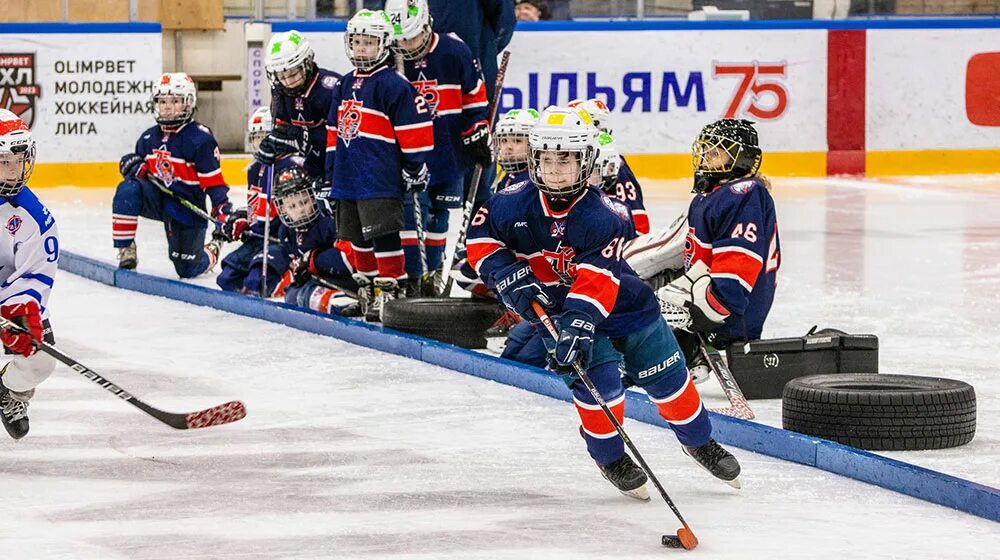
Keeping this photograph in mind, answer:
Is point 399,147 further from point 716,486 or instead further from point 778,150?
point 778,150

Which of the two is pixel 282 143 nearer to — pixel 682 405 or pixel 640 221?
pixel 640 221

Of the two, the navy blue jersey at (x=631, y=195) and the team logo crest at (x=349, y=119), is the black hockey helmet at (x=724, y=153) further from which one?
the team logo crest at (x=349, y=119)

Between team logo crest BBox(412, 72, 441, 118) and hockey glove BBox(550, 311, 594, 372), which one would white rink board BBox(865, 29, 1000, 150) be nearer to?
team logo crest BBox(412, 72, 441, 118)

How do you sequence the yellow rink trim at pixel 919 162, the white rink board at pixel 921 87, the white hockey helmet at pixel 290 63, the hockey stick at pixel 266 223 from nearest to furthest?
the white hockey helmet at pixel 290 63 < the hockey stick at pixel 266 223 < the white rink board at pixel 921 87 < the yellow rink trim at pixel 919 162

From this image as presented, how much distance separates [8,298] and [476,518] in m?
1.51

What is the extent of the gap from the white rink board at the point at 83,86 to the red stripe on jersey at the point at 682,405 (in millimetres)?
8557

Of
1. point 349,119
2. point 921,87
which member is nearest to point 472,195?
point 349,119

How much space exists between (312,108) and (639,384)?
3.37 m

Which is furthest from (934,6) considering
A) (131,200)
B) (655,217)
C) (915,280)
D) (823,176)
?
(131,200)

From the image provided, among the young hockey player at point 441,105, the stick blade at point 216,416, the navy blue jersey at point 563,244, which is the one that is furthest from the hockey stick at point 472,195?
the navy blue jersey at point 563,244

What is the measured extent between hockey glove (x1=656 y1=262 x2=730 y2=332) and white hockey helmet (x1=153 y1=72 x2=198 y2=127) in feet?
12.1

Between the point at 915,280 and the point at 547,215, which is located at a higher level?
the point at 547,215

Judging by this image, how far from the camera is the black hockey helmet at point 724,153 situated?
521 centimetres

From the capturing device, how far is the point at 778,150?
42.7 ft
